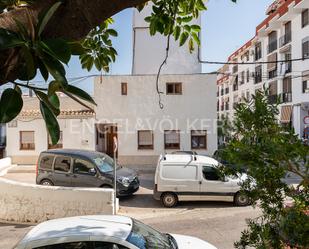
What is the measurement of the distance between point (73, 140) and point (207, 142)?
7.19 meters

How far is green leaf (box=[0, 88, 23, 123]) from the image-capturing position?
1.16m

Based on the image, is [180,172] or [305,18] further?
[305,18]

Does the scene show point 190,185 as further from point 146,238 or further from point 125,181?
point 146,238

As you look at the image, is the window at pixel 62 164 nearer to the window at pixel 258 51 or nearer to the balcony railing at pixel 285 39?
the balcony railing at pixel 285 39

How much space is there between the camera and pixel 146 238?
15.2ft

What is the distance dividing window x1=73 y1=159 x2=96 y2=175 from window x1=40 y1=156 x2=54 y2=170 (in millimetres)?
1032

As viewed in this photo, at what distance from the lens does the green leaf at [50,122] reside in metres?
1.24

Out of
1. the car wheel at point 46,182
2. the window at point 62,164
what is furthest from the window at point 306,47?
the car wheel at point 46,182

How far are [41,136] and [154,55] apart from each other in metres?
8.25

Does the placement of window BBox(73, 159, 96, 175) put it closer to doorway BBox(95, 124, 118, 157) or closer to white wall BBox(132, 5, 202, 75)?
doorway BBox(95, 124, 118, 157)

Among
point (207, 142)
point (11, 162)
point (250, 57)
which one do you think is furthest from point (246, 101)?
point (250, 57)

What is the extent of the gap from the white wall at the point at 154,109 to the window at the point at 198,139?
22 cm

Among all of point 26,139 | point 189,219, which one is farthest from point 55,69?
point 26,139

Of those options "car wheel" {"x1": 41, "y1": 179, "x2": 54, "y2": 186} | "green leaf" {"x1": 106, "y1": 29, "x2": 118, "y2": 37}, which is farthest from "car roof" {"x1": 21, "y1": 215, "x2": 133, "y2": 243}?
"car wheel" {"x1": 41, "y1": 179, "x2": 54, "y2": 186}
